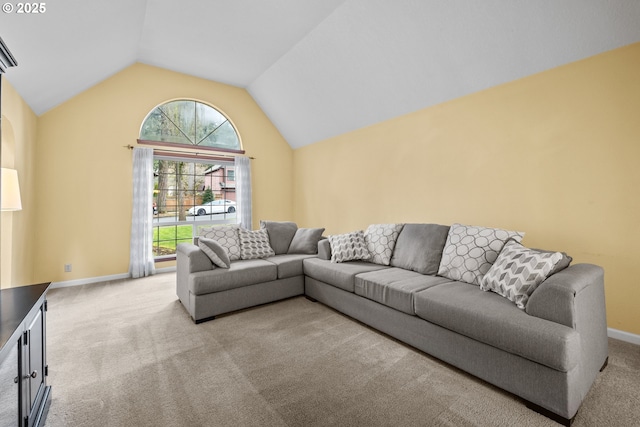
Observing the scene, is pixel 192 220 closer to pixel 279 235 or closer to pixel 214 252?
pixel 279 235

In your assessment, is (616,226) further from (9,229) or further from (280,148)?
(9,229)

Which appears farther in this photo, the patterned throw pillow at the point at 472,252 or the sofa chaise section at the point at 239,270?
the sofa chaise section at the point at 239,270

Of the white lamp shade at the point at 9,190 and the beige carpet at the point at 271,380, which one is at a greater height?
the white lamp shade at the point at 9,190

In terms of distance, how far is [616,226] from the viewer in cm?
237

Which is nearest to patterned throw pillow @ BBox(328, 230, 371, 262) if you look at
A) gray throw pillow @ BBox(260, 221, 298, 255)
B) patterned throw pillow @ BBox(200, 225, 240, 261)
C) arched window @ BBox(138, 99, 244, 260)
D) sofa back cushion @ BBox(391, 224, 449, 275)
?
sofa back cushion @ BBox(391, 224, 449, 275)

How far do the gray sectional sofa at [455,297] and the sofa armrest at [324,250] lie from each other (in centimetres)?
1

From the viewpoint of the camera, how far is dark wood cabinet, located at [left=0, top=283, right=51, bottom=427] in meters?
1.12

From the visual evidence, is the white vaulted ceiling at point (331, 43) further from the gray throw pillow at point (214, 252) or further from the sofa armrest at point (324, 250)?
the gray throw pillow at point (214, 252)

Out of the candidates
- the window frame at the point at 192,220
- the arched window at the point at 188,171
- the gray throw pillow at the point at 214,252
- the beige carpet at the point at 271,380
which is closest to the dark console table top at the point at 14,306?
the beige carpet at the point at 271,380

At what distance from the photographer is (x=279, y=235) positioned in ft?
13.0

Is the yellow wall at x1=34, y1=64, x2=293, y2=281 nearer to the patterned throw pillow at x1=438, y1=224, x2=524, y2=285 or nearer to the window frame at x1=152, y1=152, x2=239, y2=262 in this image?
the window frame at x1=152, y1=152, x2=239, y2=262

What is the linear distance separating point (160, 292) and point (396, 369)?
3141 millimetres

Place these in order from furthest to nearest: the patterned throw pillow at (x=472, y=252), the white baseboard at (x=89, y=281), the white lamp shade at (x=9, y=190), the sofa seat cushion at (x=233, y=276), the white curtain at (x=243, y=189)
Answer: the white curtain at (x=243, y=189) → the white baseboard at (x=89, y=281) → the sofa seat cushion at (x=233, y=276) → the white lamp shade at (x=9, y=190) → the patterned throw pillow at (x=472, y=252)

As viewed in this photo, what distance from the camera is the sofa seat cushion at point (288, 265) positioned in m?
3.28
